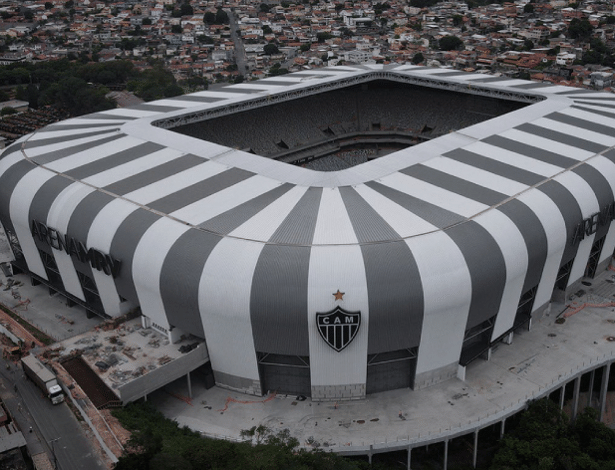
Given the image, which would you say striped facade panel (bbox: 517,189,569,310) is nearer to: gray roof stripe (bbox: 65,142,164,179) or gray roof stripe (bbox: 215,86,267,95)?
gray roof stripe (bbox: 65,142,164,179)

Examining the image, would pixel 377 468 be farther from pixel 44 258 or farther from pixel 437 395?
pixel 44 258

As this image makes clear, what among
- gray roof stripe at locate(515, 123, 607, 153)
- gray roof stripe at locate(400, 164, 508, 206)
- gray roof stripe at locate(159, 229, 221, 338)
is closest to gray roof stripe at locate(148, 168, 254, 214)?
gray roof stripe at locate(159, 229, 221, 338)

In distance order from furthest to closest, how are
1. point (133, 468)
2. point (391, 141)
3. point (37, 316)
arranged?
1. point (391, 141)
2. point (37, 316)
3. point (133, 468)

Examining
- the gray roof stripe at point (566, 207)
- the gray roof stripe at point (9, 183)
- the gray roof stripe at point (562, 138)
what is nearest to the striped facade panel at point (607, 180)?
the gray roof stripe at point (562, 138)

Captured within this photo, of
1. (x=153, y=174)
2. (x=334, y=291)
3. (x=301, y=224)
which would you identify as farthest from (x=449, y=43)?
(x=334, y=291)

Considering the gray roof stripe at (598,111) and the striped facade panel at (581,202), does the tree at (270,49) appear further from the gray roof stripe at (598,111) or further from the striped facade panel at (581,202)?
the striped facade panel at (581,202)

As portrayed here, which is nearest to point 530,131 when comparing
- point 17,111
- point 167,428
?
point 167,428
